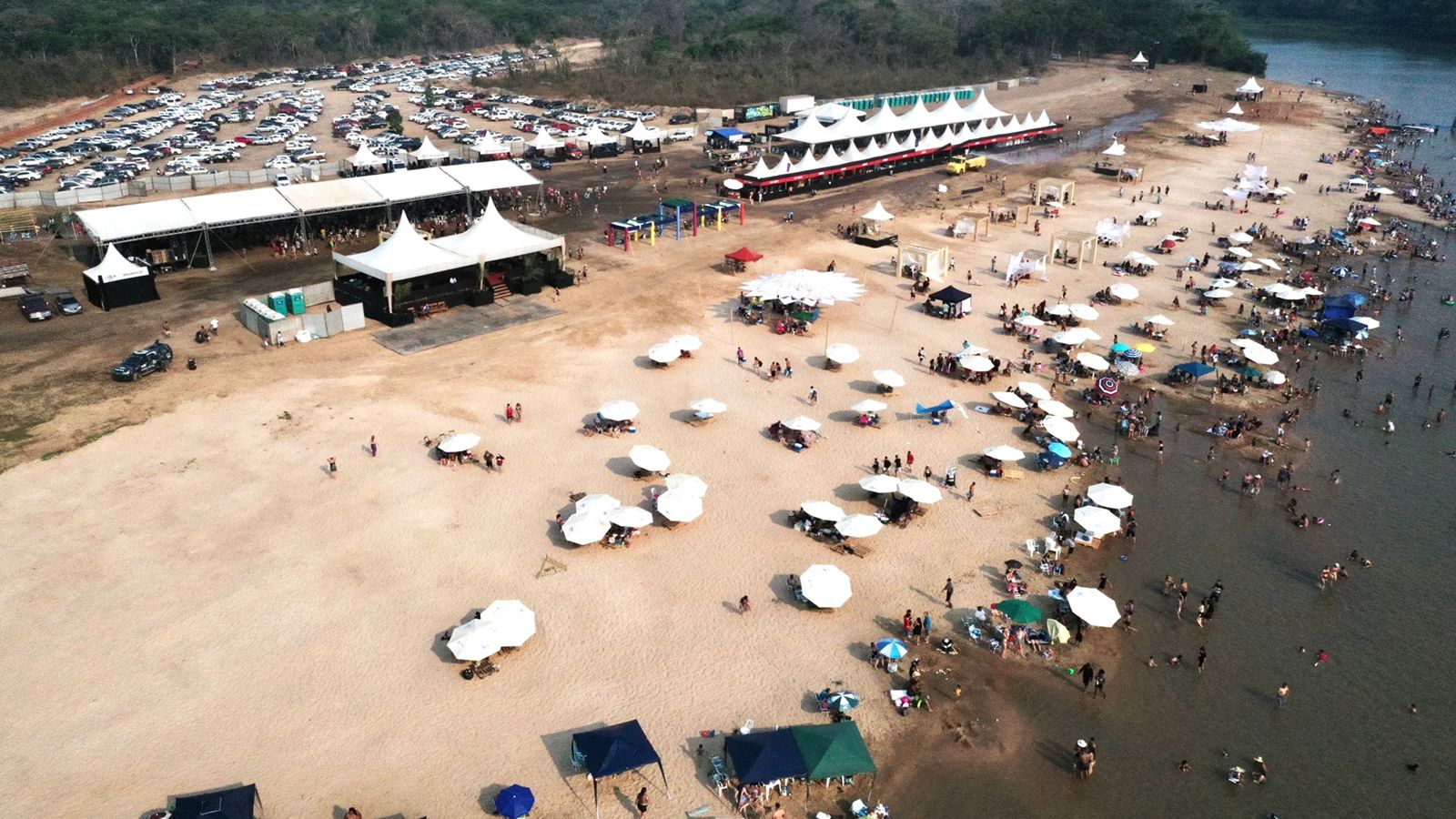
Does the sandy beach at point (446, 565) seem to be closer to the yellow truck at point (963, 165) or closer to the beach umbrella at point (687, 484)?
the beach umbrella at point (687, 484)

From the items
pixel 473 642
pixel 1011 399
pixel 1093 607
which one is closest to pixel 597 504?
pixel 473 642

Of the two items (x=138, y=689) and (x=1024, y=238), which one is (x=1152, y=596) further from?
(x=1024, y=238)

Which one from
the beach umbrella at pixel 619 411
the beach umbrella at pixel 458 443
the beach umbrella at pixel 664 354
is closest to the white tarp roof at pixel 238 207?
the beach umbrella at pixel 664 354

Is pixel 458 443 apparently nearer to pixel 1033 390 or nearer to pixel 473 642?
pixel 473 642

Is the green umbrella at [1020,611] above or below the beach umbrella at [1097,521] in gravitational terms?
below

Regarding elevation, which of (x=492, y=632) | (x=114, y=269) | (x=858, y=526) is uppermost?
(x=114, y=269)

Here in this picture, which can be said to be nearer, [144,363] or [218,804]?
[218,804]

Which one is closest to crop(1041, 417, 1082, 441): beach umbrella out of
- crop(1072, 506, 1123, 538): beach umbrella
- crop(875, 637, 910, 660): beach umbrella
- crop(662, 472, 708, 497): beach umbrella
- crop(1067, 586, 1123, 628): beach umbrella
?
crop(1072, 506, 1123, 538): beach umbrella
